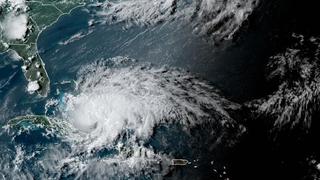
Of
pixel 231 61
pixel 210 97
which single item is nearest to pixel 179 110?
pixel 210 97

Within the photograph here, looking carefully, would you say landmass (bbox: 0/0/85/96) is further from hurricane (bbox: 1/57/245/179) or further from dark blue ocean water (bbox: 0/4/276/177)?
hurricane (bbox: 1/57/245/179)

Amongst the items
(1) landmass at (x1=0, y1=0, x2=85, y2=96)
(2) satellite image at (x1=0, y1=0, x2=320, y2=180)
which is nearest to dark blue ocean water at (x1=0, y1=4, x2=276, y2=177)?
(2) satellite image at (x1=0, y1=0, x2=320, y2=180)

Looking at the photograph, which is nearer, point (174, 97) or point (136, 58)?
point (174, 97)

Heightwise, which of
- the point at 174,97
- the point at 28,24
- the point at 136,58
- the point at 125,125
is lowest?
the point at 125,125

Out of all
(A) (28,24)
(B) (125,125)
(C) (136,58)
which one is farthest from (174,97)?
(A) (28,24)

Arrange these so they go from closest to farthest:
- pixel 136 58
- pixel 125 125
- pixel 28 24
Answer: pixel 125 125 → pixel 136 58 → pixel 28 24

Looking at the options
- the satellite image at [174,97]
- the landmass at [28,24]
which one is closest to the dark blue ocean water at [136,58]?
the satellite image at [174,97]

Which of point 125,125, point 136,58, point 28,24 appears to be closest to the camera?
point 125,125

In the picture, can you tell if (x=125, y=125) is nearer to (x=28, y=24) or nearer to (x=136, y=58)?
(x=136, y=58)

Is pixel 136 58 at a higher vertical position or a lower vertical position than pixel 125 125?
higher
